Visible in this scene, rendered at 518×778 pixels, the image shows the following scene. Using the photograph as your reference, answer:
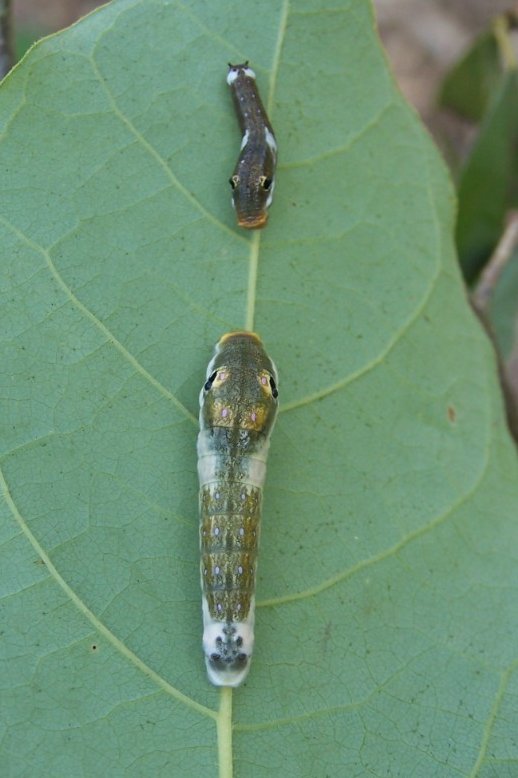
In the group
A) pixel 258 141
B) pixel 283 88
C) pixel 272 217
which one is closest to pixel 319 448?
pixel 272 217

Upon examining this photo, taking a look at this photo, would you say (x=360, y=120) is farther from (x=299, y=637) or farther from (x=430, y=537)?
(x=299, y=637)

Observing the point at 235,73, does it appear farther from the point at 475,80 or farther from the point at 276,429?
the point at 475,80

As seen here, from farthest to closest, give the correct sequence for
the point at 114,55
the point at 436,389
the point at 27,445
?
the point at 436,389
the point at 114,55
the point at 27,445

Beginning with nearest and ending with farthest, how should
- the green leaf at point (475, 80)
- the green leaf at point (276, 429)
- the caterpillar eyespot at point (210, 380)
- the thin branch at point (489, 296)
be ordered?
the green leaf at point (276, 429)
the caterpillar eyespot at point (210, 380)
the thin branch at point (489, 296)
the green leaf at point (475, 80)

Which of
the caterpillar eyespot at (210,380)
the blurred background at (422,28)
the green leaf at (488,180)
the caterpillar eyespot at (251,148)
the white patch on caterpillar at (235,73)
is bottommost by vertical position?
the blurred background at (422,28)

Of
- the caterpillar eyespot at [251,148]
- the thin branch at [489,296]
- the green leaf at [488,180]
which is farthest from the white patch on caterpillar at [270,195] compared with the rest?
the green leaf at [488,180]

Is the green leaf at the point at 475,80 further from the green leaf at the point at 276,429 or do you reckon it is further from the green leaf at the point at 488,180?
the green leaf at the point at 276,429

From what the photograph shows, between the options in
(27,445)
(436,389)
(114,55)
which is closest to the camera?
(27,445)
